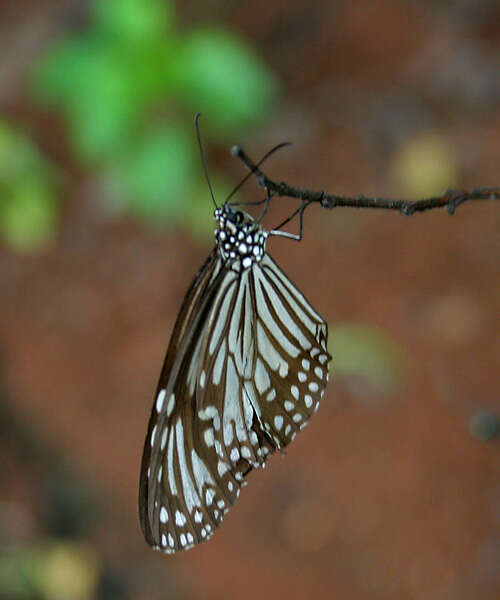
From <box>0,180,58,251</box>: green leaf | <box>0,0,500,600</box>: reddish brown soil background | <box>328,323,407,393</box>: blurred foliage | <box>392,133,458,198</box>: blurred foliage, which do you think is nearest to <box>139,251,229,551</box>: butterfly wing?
<box>0,0,500,600</box>: reddish brown soil background

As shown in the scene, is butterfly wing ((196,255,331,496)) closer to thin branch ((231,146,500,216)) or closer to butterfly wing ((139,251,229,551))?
butterfly wing ((139,251,229,551))

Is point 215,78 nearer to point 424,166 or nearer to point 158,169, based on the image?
point 158,169

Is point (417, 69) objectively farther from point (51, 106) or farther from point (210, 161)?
point (51, 106)

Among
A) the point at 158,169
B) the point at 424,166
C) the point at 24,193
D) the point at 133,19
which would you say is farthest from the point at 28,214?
the point at 424,166

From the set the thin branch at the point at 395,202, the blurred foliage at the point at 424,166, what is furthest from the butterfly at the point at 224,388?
the blurred foliage at the point at 424,166

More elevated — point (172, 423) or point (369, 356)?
point (369, 356)

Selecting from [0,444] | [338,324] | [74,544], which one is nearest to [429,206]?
[338,324]
